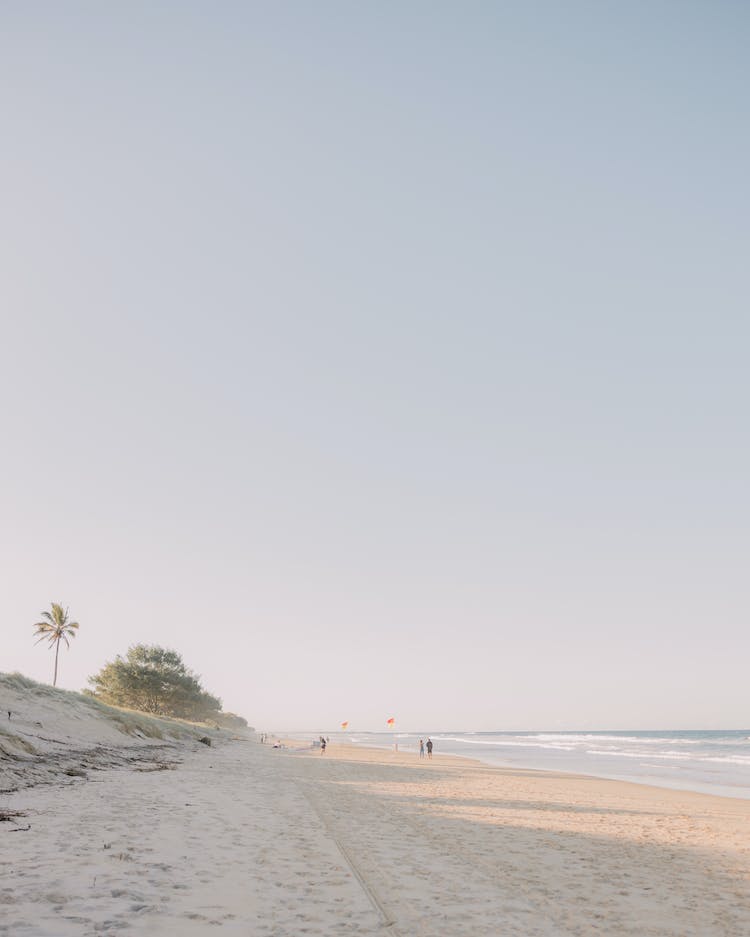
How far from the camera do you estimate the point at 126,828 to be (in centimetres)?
1162

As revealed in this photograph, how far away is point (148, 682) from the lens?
70250 mm

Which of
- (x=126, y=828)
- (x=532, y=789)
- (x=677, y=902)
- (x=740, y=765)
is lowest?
(x=740, y=765)

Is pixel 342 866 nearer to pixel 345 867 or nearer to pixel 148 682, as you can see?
pixel 345 867

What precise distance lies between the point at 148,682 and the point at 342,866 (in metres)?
67.2

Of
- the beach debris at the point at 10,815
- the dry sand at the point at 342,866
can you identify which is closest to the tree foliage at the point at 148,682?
the dry sand at the point at 342,866

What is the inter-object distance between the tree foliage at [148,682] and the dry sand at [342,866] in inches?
2158

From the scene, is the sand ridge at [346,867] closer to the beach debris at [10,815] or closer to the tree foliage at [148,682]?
the beach debris at [10,815]

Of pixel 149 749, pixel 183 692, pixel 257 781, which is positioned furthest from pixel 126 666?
pixel 257 781

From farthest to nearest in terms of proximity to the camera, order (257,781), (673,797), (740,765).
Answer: (740,765) → (673,797) → (257,781)

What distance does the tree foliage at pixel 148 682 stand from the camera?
6988cm

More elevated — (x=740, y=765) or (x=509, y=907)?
(x=509, y=907)

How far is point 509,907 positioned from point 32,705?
25.3m

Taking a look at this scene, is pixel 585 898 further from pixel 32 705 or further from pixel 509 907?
pixel 32 705

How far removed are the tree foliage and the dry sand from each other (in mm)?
54806
